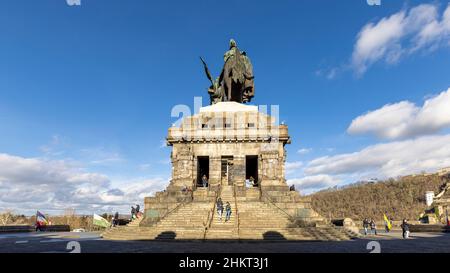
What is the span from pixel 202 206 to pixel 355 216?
6276cm

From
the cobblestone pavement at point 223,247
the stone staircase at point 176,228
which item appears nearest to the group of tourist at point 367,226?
the cobblestone pavement at point 223,247

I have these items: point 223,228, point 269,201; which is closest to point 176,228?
point 223,228

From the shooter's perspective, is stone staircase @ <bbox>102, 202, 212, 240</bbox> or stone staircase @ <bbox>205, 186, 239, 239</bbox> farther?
stone staircase @ <bbox>102, 202, 212, 240</bbox>

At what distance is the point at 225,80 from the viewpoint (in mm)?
37000

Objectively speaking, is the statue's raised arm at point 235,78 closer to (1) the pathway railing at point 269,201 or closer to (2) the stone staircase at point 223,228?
(1) the pathway railing at point 269,201

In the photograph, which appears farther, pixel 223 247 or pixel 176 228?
pixel 176 228

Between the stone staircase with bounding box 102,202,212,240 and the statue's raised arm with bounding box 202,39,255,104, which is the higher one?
the statue's raised arm with bounding box 202,39,255,104

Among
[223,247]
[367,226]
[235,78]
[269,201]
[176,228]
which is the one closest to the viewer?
[223,247]

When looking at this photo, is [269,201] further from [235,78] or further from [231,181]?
[235,78]

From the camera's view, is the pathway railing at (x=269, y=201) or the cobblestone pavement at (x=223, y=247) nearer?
the cobblestone pavement at (x=223, y=247)

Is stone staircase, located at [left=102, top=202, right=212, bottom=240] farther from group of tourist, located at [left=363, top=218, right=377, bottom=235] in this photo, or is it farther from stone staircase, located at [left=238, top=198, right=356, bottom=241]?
group of tourist, located at [left=363, top=218, right=377, bottom=235]

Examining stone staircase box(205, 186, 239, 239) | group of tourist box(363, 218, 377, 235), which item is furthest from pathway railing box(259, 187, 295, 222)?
group of tourist box(363, 218, 377, 235)
